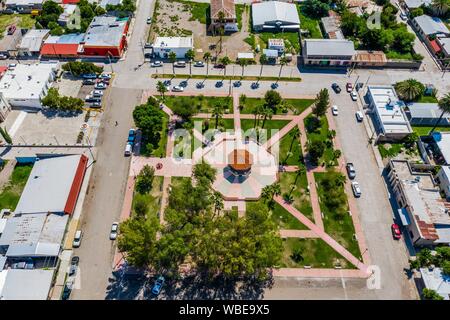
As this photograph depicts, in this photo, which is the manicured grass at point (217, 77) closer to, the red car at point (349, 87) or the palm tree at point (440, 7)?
the red car at point (349, 87)

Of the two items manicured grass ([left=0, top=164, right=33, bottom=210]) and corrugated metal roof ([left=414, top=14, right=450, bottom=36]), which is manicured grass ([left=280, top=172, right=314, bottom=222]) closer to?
manicured grass ([left=0, top=164, right=33, bottom=210])

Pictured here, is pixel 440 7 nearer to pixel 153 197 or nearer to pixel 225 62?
pixel 225 62

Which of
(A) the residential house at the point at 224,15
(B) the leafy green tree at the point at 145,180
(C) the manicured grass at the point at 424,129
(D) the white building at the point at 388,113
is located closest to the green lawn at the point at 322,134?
(D) the white building at the point at 388,113

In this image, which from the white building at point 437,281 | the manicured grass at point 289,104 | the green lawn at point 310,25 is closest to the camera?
the white building at point 437,281

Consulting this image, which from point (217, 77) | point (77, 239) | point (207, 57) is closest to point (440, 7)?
point (217, 77)

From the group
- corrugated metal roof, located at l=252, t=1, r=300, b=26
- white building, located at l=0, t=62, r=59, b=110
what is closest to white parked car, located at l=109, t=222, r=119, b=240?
white building, located at l=0, t=62, r=59, b=110
